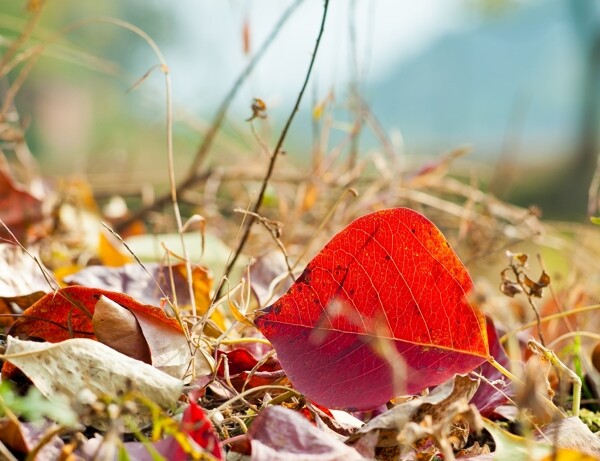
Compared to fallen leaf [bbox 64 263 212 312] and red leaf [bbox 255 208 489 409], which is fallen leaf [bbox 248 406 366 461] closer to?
red leaf [bbox 255 208 489 409]

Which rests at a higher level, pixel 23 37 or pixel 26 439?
pixel 23 37

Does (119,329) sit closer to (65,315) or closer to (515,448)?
(65,315)

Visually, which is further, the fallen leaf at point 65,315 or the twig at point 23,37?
the twig at point 23,37

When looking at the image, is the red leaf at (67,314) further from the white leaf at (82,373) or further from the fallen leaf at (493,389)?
the fallen leaf at (493,389)

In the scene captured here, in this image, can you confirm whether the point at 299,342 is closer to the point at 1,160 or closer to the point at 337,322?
the point at 337,322

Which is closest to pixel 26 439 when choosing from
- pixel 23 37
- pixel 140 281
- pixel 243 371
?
pixel 243 371

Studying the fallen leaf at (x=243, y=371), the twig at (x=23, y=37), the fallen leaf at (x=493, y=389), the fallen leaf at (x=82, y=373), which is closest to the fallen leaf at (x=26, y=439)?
the fallen leaf at (x=82, y=373)
